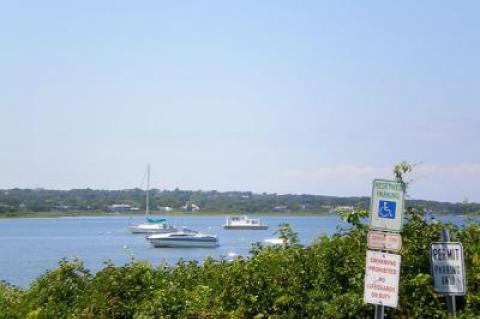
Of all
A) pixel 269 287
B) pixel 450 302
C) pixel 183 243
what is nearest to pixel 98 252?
pixel 183 243

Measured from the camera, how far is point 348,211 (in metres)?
8.77

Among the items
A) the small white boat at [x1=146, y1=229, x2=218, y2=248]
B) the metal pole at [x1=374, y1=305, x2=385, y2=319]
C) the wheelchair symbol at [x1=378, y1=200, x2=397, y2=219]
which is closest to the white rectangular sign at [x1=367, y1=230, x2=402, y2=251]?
the wheelchair symbol at [x1=378, y1=200, x2=397, y2=219]

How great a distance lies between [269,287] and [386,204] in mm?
1757

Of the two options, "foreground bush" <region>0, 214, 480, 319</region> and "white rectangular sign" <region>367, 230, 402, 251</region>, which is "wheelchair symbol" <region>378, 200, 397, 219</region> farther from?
"foreground bush" <region>0, 214, 480, 319</region>

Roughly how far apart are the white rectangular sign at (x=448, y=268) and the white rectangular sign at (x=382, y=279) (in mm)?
809

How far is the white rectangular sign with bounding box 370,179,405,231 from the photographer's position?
7.13 meters

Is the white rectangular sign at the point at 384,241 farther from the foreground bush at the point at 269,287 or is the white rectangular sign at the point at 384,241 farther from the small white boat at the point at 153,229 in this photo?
the small white boat at the point at 153,229

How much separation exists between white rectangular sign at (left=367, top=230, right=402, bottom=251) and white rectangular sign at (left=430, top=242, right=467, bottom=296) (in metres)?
0.76

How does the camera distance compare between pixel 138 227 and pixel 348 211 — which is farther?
pixel 138 227

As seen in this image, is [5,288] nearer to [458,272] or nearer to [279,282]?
[279,282]

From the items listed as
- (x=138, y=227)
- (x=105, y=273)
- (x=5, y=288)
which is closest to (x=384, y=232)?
(x=105, y=273)

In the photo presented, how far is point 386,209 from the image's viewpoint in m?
7.18

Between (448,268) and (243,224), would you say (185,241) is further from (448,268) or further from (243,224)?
(448,268)

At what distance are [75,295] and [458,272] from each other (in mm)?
4178
